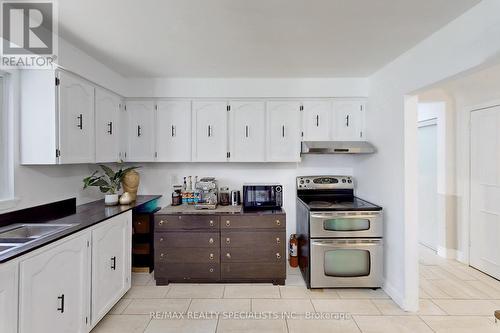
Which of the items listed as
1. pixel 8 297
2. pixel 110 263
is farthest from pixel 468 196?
pixel 8 297

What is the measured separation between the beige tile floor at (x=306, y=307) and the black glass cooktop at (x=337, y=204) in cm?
89

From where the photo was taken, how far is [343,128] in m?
3.38

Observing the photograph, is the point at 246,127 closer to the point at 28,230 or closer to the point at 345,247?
the point at 345,247

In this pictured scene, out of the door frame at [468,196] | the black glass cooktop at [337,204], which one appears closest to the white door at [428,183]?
the door frame at [468,196]

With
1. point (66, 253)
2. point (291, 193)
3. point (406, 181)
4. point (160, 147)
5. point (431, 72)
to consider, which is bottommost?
point (66, 253)

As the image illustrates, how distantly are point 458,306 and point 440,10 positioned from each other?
8.68 ft

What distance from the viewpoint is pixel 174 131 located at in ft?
11.1

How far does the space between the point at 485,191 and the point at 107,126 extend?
15.0 ft

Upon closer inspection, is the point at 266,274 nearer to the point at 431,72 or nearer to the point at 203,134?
the point at 203,134

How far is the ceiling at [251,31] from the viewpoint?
5.94 feet

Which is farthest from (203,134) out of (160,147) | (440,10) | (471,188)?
(471,188)

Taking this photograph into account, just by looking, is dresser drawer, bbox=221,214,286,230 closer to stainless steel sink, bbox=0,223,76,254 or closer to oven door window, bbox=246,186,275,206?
oven door window, bbox=246,186,275,206

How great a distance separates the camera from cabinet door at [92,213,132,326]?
217cm

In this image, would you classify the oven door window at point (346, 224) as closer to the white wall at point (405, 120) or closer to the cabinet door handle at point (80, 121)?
the white wall at point (405, 120)
